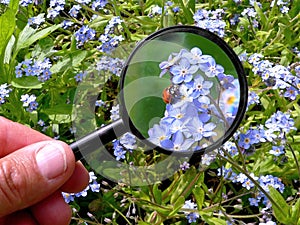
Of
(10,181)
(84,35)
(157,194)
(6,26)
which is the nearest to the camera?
(10,181)

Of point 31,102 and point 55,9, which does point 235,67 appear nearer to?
point 31,102

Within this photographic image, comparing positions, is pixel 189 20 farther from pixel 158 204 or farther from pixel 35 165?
pixel 35 165

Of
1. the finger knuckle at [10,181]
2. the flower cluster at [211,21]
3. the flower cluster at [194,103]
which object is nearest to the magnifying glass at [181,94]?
the flower cluster at [194,103]

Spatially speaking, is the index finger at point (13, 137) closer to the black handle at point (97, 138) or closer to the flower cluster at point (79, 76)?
the black handle at point (97, 138)

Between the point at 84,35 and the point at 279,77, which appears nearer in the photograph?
the point at 279,77

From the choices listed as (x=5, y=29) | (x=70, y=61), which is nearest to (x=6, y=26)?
(x=5, y=29)

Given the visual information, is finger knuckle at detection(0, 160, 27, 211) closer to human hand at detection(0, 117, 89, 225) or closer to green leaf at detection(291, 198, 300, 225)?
human hand at detection(0, 117, 89, 225)

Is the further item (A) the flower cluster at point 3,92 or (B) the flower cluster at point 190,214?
(A) the flower cluster at point 3,92
